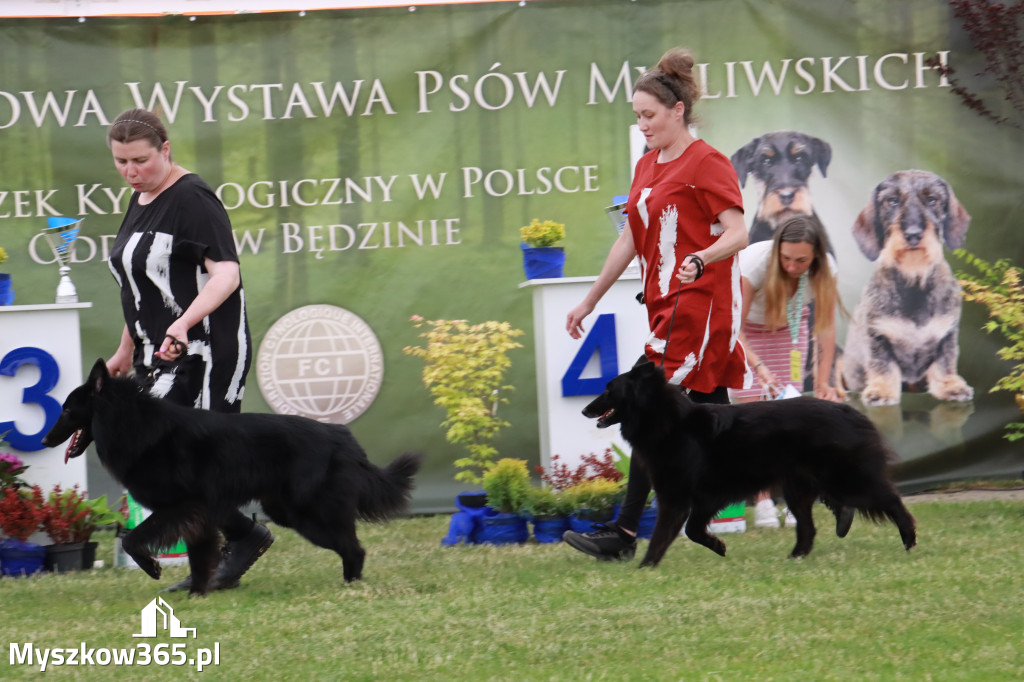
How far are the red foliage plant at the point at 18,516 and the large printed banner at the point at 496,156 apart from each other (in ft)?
4.84

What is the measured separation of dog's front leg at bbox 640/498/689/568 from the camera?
13.9ft

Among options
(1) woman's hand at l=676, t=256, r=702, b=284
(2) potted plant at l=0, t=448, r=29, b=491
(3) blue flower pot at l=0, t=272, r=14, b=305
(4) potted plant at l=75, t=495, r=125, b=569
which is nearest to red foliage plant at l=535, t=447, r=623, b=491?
(1) woman's hand at l=676, t=256, r=702, b=284

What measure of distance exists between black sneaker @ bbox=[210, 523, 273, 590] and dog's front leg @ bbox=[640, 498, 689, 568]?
55.3 inches

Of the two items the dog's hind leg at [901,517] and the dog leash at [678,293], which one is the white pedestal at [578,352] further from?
the dog's hind leg at [901,517]

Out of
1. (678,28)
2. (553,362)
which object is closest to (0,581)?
(553,362)

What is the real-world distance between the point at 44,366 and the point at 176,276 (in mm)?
1637

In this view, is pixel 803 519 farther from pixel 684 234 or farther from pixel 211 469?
pixel 211 469

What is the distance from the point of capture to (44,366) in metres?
5.32

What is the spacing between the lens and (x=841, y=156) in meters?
6.39

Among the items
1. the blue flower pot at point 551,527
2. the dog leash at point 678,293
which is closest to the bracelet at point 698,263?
the dog leash at point 678,293

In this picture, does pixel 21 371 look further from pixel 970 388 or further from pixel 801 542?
pixel 970 388

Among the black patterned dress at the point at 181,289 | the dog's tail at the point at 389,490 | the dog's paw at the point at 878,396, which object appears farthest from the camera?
the dog's paw at the point at 878,396

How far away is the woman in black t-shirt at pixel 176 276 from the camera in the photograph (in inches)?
157

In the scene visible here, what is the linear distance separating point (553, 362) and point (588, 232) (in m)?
1.11
